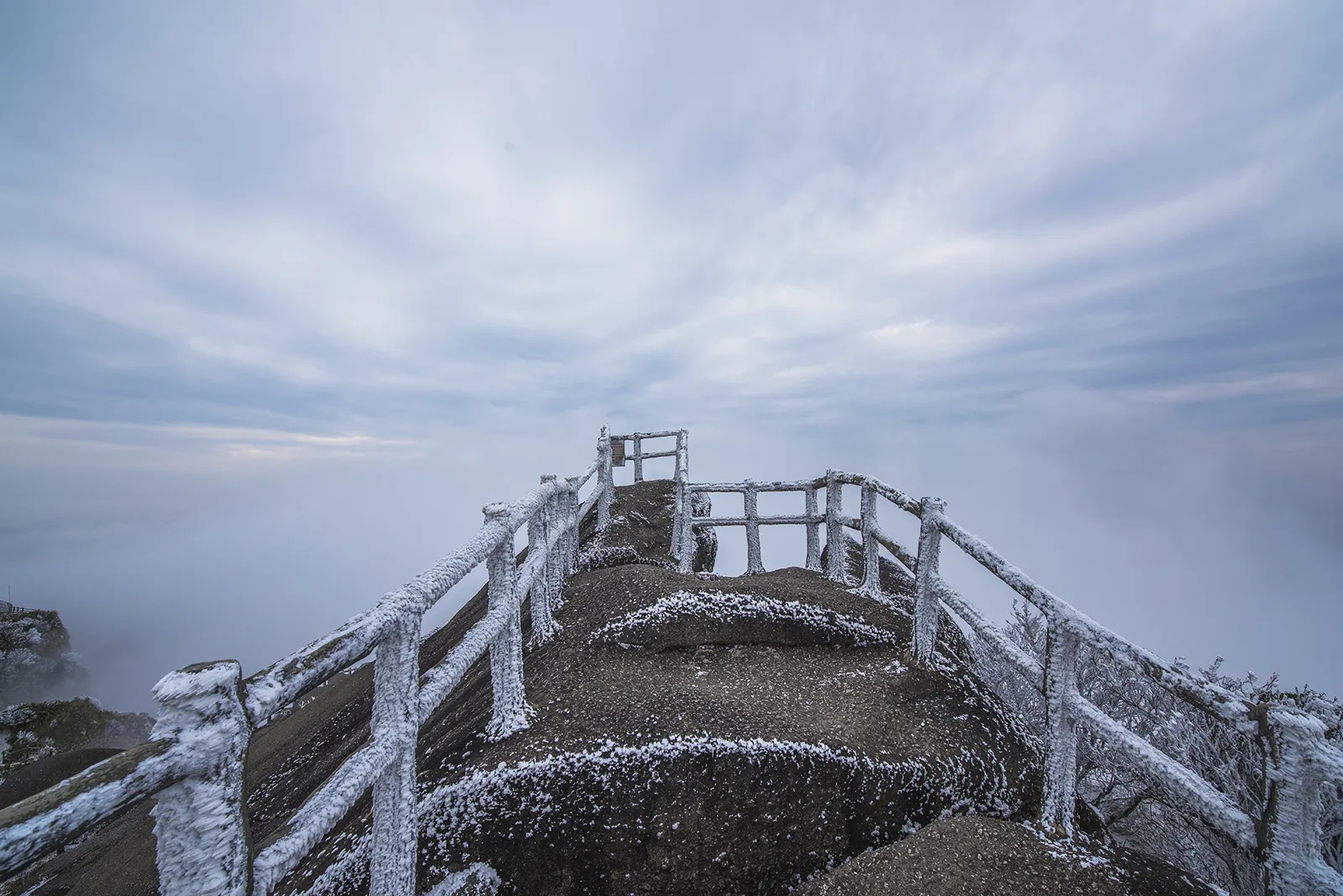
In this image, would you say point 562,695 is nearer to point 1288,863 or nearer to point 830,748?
point 830,748

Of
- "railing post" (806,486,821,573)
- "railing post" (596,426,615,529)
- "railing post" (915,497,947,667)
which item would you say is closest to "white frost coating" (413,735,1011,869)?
"railing post" (915,497,947,667)

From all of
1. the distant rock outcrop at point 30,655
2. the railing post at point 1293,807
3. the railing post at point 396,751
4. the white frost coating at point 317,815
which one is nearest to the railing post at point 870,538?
the railing post at point 1293,807

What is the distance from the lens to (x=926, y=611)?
195 inches

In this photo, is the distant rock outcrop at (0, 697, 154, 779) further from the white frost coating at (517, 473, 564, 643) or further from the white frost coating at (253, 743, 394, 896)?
the white frost coating at (253, 743, 394, 896)

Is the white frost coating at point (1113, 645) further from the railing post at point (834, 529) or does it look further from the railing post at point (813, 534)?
the railing post at point (813, 534)

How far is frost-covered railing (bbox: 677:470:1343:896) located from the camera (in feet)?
6.91

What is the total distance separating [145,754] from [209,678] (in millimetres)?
207

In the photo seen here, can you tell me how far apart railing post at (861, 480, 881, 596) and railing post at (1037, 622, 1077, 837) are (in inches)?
119

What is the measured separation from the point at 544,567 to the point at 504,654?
1.16 metres

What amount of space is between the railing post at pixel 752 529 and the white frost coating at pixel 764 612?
366 cm

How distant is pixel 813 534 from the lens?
9.09 m

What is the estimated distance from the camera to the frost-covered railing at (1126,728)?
211cm

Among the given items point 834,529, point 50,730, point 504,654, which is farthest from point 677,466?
point 50,730

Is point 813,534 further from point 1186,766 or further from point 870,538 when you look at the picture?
point 1186,766
